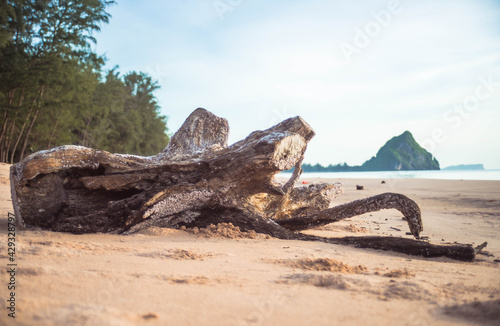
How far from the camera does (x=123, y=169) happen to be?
171 inches

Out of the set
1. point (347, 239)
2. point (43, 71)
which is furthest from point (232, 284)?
point (43, 71)

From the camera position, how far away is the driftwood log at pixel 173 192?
13.0 ft

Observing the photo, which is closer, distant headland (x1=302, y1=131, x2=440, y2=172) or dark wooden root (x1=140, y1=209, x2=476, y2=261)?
dark wooden root (x1=140, y1=209, x2=476, y2=261)

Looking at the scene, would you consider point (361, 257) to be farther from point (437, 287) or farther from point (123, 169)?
point (123, 169)

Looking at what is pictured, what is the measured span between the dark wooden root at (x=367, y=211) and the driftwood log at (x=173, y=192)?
1 centimetres

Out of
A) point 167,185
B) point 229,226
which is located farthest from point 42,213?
point 229,226

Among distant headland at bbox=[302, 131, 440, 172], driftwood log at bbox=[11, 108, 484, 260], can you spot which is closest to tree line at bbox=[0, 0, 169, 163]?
driftwood log at bbox=[11, 108, 484, 260]

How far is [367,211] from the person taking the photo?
431 cm

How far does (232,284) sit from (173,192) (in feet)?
6.99

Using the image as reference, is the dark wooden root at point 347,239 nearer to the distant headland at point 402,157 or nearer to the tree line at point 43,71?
the tree line at point 43,71

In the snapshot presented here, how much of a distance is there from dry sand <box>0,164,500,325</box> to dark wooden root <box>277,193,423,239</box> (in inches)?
23.5

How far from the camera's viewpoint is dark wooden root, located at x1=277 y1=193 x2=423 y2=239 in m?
4.13

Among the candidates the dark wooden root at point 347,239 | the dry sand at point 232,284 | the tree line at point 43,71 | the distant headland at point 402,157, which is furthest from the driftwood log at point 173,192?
the distant headland at point 402,157

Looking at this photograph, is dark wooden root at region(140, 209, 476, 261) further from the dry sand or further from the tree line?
the tree line
